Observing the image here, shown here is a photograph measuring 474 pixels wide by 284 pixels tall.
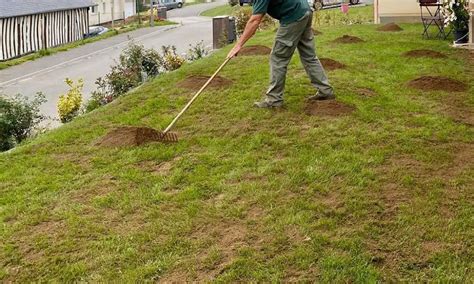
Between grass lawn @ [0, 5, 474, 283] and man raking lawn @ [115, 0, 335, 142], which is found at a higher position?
man raking lawn @ [115, 0, 335, 142]

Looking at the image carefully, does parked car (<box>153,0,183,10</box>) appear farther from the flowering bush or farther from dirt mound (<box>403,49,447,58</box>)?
dirt mound (<box>403,49,447,58</box>)

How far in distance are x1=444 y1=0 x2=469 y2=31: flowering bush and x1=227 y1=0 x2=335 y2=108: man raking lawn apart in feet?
18.8

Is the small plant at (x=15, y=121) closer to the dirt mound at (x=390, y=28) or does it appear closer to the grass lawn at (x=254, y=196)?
the grass lawn at (x=254, y=196)

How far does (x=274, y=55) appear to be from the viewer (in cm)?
642

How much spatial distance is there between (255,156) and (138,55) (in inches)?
243

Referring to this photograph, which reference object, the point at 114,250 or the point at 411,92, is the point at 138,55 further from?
the point at 114,250

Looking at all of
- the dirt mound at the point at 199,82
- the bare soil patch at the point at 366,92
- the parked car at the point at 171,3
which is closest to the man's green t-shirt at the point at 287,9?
the bare soil patch at the point at 366,92

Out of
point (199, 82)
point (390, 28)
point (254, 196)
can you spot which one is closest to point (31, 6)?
point (390, 28)

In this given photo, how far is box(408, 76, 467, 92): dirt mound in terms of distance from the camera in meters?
7.37

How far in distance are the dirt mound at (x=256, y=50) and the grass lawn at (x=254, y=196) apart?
13.5 ft

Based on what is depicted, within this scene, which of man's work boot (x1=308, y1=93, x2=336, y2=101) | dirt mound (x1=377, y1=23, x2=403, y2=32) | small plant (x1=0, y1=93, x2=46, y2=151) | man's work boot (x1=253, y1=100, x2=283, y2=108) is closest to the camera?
man's work boot (x1=253, y1=100, x2=283, y2=108)

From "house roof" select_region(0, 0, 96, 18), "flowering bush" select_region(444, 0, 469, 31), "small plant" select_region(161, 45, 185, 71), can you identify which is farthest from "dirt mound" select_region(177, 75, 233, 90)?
"house roof" select_region(0, 0, 96, 18)

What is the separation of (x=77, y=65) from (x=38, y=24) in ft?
34.3

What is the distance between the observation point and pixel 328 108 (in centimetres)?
643
